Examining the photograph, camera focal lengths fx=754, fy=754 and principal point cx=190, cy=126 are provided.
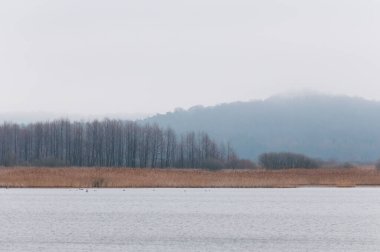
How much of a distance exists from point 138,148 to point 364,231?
313 ft

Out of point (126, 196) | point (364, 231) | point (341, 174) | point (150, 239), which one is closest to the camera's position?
point (150, 239)

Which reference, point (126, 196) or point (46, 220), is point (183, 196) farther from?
point (46, 220)

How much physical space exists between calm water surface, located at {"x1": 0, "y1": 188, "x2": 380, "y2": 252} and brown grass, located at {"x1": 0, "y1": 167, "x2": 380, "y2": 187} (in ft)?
22.4

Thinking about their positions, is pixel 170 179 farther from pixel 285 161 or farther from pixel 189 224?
pixel 285 161

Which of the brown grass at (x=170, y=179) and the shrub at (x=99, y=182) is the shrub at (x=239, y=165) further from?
the shrub at (x=99, y=182)

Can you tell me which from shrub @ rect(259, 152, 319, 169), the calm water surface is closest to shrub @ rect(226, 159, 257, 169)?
shrub @ rect(259, 152, 319, 169)

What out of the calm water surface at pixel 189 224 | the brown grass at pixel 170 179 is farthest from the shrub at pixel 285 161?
the calm water surface at pixel 189 224

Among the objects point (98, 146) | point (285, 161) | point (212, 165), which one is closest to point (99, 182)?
point (212, 165)

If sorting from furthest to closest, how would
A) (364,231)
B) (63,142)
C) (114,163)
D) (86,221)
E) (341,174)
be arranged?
(63,142), (114,163), (341,174), (86,221), (364,231)

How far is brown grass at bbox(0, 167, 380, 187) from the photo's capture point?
2473 inches

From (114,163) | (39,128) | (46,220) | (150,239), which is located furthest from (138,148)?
(150,239)

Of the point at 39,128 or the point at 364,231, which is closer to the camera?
the point at 364,231

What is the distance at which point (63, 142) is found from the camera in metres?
130

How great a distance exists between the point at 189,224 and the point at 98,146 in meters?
87.9
